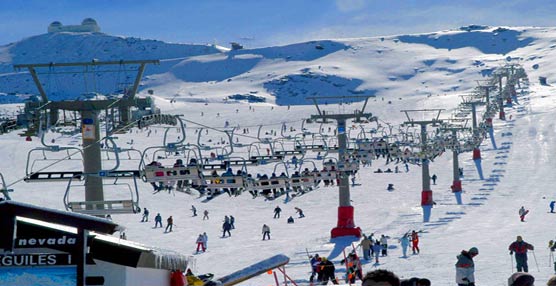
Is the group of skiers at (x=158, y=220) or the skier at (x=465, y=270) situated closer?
the skier at (x=465, y=270)


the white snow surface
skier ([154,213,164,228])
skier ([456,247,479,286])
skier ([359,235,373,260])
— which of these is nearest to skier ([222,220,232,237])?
the white snow surface

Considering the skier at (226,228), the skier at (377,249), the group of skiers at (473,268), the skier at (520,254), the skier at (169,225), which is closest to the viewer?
the group of skiers at (473,268)

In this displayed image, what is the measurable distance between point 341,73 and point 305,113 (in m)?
85.9

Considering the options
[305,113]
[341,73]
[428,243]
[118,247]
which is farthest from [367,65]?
[118,247]

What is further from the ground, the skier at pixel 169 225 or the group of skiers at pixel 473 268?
the group of skiers at pixel 473 268

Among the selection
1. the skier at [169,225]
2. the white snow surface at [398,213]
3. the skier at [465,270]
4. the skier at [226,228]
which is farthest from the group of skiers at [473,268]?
the skier at [169,225]

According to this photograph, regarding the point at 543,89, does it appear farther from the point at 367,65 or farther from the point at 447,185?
the point at 367,65

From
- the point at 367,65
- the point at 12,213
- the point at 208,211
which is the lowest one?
the point at 208,211

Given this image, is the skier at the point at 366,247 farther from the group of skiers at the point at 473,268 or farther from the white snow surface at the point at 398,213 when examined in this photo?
the group of skiers at the point at 473,268

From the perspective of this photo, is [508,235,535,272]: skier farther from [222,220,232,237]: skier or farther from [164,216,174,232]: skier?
[164,216,174,232]: skier

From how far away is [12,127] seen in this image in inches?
758

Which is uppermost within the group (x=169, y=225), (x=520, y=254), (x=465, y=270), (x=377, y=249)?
(x=465, y=270)

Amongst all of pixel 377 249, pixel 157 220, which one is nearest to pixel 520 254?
pixel 377 249

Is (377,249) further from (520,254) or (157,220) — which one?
(157,220)
